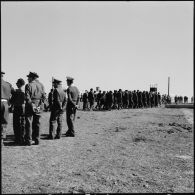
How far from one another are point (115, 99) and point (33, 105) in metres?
23.8

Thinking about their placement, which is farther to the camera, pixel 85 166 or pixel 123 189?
pixel 85 166

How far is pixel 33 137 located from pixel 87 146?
1.47 metres

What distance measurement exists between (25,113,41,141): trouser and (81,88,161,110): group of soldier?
20.1 meters

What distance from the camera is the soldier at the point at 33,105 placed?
→ 9.61 meters

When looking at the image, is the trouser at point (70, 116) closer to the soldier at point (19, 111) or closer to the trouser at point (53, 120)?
the trouser at point (53, 120)

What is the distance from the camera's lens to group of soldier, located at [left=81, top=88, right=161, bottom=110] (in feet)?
102

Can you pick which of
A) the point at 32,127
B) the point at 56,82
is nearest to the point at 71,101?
the point at 56,82

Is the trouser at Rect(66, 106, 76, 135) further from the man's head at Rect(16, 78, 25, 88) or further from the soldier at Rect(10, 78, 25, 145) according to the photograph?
the man's head at Rect(16, 78, 25, 88)

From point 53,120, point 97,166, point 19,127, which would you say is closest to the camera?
point 97,166

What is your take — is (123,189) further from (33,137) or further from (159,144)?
(159,144)

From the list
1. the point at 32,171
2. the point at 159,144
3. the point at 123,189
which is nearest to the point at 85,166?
the point at 32,171

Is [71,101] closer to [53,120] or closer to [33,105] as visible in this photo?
[53,120]

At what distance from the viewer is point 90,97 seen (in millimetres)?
30812

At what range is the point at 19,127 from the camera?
33.2 feet
